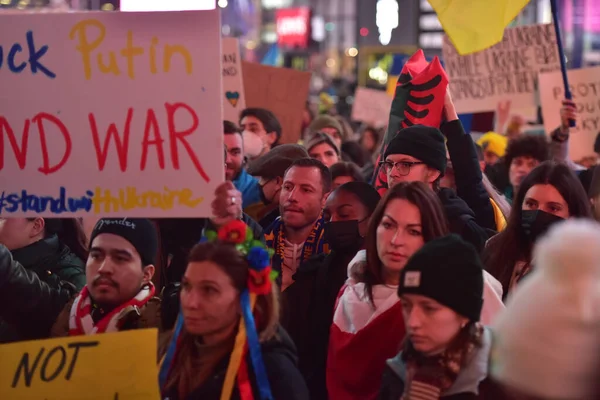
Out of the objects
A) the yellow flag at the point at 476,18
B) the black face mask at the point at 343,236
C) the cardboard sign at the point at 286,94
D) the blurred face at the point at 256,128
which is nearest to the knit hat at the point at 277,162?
the yellow flag at the point at 476,18

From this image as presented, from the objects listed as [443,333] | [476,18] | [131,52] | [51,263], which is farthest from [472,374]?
[476,18]

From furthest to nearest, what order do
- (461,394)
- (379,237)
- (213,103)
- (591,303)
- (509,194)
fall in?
1. (509,194)
2. (379,237)
3. (213,103)
4. (461,394)
5. (591,303)

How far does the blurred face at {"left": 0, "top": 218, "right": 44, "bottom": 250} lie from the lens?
157 inches

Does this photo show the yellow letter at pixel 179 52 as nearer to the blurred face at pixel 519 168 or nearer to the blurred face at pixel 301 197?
the blurred face at pixel 301 197

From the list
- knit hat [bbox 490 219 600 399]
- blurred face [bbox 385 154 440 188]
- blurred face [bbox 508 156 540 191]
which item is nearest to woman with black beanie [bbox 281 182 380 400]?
blurred face [bbox 385 154 440 188]

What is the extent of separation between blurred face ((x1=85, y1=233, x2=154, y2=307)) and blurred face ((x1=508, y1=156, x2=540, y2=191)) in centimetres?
379

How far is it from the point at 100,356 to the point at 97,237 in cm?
66

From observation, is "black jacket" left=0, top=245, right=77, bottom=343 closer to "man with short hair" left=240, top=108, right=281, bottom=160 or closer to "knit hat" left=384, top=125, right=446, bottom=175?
"knit hat" left=384, top=125, right=446, bottom=175

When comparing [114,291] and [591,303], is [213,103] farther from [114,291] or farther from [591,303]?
[591,303]

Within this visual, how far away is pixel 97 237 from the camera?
11.2 ft

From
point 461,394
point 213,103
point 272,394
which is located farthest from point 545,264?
point 213,103

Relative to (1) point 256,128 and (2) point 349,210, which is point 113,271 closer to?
(2) point 349,210

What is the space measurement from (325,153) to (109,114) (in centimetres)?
373

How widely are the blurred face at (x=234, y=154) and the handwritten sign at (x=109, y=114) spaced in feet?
8.13
